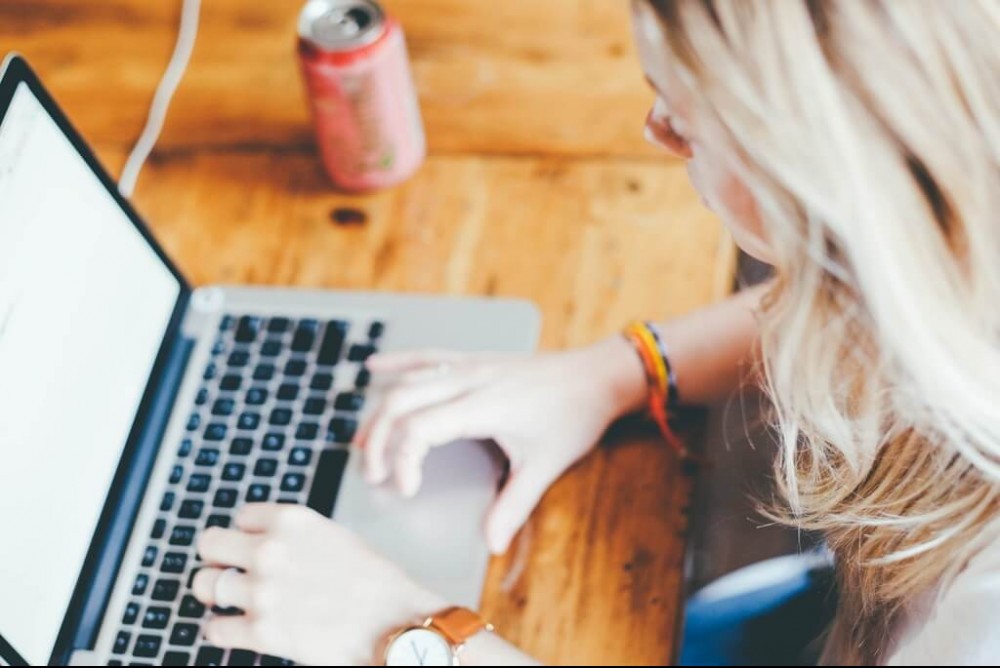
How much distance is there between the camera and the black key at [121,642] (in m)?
0.73

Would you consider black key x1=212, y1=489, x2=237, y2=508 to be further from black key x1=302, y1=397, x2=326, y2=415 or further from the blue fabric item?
the blue fabric item

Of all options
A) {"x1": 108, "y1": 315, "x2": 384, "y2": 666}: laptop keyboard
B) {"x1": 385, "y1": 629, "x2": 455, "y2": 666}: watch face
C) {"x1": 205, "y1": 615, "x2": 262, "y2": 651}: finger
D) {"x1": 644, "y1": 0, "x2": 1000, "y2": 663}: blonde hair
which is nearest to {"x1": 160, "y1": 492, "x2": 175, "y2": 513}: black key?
{"x1": 108, "y1": 315, "x2": 384, "y2": 666}: laptop keyboard

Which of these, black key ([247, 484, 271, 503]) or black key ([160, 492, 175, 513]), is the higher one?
black key ([247, 484, 271, 503])

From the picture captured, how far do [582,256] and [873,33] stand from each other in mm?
464

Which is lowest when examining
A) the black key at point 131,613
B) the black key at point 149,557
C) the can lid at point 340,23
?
the black key at point 131,613

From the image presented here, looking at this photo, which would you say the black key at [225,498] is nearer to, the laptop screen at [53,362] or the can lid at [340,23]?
the laptop screen at [53,362]

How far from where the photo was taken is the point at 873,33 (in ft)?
1.49

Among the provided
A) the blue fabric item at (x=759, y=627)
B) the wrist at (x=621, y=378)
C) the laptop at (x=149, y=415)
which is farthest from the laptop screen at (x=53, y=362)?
the blue fabric item at (x=759, y=627)

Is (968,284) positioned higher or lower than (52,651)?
higher

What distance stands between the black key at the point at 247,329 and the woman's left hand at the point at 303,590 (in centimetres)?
16

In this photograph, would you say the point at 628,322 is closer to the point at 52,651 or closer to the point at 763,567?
the point at 763,567

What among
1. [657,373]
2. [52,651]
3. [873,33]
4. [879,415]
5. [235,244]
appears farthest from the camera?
[235,244]

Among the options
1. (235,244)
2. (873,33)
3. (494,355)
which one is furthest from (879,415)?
(235,244)

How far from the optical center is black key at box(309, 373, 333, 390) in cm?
83
